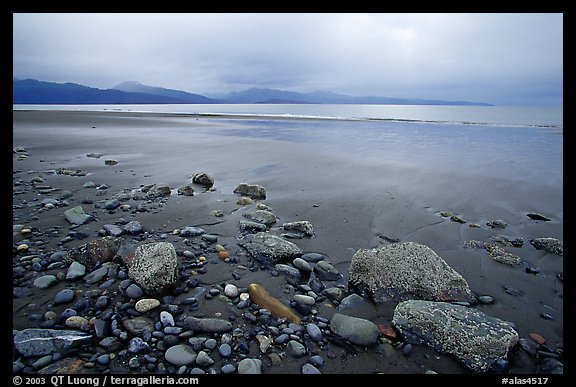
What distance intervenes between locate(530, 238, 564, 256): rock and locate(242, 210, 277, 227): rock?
14.2 ft

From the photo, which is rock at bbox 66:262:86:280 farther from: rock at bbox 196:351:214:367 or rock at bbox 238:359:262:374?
rock at bbox 238:359:262:374

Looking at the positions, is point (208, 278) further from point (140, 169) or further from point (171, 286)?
point (140, 169)

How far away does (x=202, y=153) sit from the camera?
1257 centimetres

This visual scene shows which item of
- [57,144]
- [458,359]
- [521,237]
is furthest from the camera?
[57,144]

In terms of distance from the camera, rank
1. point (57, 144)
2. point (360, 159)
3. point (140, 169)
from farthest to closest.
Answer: point (57, 144)
point (360, 159)
point (140, 169)

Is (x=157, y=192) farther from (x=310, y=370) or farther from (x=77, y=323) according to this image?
(x=310, y=370)

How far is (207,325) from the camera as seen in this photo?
2.60 meters

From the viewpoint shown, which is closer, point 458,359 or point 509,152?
point 458,359

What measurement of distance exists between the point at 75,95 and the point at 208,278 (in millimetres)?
237039

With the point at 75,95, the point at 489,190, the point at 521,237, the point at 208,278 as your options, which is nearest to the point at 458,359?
the point at 208,278

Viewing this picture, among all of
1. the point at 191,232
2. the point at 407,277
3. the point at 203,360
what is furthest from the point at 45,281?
the point at 407,277

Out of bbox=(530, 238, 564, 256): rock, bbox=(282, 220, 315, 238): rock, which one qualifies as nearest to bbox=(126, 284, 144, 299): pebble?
bbox=(282, 220, 315, 238): rock

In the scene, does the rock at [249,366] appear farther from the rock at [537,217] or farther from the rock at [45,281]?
the rock at [537,217]
